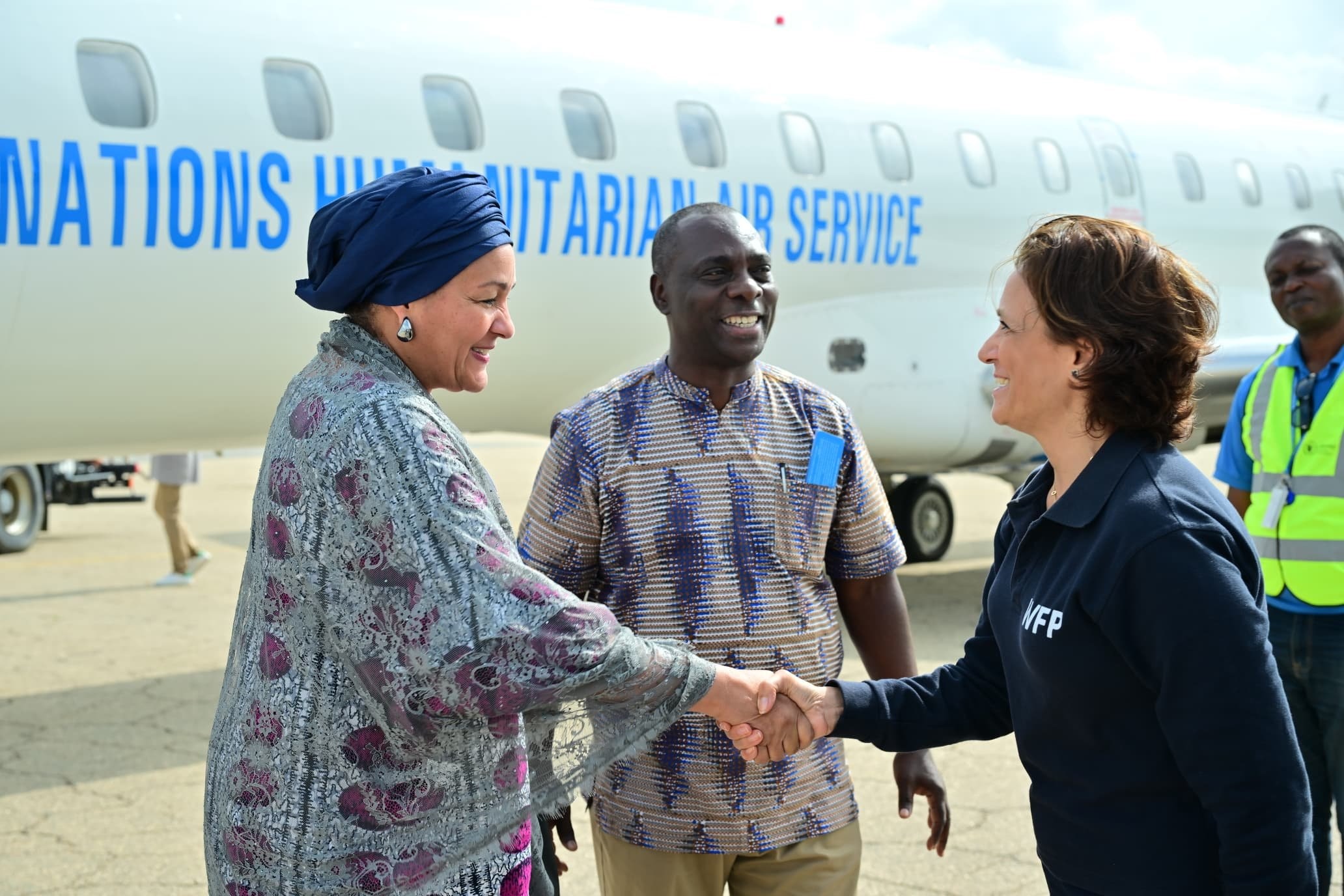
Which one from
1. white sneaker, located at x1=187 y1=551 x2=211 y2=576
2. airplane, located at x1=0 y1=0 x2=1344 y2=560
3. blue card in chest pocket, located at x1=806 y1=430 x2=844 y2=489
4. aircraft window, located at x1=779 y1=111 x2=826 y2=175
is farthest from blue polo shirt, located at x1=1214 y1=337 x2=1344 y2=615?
white sneaker, located at x1=187 y1=551 x2=211 y2=576

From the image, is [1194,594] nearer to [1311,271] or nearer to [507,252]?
[507,252]

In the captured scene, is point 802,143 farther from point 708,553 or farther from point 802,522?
point 708,553

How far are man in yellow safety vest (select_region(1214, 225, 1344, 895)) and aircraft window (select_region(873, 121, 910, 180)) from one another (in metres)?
4.51

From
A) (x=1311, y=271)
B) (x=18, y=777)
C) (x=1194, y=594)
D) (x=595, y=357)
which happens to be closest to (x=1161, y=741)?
(x=1194, y=594)

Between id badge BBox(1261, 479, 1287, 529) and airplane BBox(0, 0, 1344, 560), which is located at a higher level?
airplane BBox(0, 0, 1344, 560)

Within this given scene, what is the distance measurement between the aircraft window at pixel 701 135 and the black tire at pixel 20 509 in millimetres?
7752

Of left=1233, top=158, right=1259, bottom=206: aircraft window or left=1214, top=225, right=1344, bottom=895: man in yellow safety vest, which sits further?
left=1233, top=158, right=1259, bottom=206: aircraft window

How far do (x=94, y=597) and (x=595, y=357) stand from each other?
4714 millimetres

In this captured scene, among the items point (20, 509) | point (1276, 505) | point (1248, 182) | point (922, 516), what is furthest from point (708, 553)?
point (20, 509)

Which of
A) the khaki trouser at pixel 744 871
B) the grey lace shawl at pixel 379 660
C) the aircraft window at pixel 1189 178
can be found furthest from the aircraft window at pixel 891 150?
the grey lace shawl at pixel 379 660

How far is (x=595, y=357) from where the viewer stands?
22.9ft

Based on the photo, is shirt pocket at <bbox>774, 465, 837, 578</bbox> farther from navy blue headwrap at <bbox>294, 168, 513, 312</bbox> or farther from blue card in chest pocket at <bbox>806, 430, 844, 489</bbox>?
navy blue headwrap at <bbox>294, 168, 513, 312</bbox>

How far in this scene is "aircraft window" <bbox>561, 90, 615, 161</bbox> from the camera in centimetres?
673

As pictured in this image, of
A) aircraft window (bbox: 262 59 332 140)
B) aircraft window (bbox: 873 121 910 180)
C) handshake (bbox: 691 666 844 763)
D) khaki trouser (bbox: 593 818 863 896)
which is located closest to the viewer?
handshake (bbox: 691 666 844 763)
